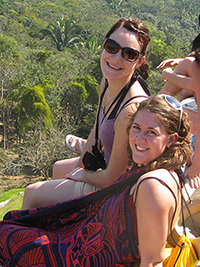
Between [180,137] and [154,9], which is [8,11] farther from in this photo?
[180,137]

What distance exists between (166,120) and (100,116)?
2.64ft

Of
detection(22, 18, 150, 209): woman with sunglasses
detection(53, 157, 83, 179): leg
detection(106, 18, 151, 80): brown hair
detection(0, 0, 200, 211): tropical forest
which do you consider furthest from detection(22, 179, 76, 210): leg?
detection(0, 0, 200, 211): tropical forest

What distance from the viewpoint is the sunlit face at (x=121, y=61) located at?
1892 millimetres

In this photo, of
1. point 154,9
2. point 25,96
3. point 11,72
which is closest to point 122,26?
point 25,96

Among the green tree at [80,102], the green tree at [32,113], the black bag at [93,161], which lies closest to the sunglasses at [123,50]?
the black bag at [93,161]

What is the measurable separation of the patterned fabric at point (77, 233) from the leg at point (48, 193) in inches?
5.6

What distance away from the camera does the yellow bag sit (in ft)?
4.09

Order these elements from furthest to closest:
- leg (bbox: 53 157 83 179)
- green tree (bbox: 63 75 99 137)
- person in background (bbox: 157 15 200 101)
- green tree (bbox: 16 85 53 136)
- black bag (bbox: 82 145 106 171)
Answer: green tree (bbox: 63 75 99 137) → green tree (bbox: 16 85 53 136) → person in background (bbox: 157 15 200 101) → leg (bbox: 53 157 83 179) → black bag (bbox: 82 145 106 171)

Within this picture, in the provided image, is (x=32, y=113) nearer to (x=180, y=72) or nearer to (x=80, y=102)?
(x=80, y=102)

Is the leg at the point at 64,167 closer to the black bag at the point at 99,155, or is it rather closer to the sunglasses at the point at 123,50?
the black bag at the point at 99,155

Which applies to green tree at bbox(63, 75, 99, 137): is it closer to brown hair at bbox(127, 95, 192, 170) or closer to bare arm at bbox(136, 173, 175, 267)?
brown hair at bbox(127, 95, 192, 170)

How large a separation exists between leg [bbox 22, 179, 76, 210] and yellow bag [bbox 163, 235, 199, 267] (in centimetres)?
73

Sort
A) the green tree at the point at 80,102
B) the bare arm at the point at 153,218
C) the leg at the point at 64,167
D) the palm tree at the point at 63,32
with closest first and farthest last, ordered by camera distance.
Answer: the bare arm at the point at 153,218, the leg at the point at 64,167, the green tree at the point at 80,102, the palm tree at the point at 63,32

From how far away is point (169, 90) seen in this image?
2701 millimetres
